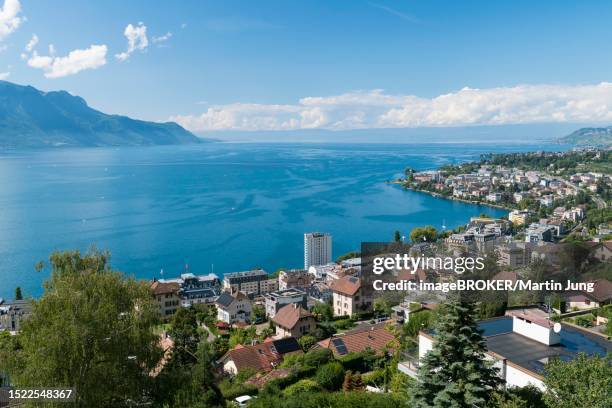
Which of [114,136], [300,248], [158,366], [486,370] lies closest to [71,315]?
[158,366]

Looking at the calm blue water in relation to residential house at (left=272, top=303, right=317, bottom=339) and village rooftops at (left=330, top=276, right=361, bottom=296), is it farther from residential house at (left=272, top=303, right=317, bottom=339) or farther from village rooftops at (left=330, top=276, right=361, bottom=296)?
residential house at (left=272, top=303, right=317, bottom=339)

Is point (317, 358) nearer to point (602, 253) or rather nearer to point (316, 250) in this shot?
point (602, 253)

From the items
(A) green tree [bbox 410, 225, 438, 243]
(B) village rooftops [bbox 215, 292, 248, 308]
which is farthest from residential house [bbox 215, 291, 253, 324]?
(A) green tree [bbox 410, 225, 438, 243]

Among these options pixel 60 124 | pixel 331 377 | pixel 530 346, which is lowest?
pixel 331 377

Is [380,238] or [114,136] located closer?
[380,238]

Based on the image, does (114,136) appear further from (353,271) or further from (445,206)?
(353,271)

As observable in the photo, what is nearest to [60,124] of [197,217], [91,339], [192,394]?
[197,217]

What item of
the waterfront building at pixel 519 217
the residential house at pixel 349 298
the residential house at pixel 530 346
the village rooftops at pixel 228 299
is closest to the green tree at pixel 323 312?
the residential house at pixel 349 298
